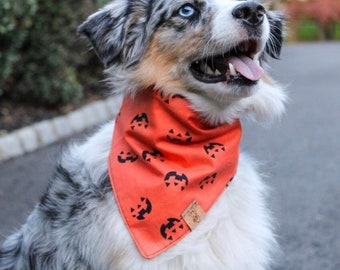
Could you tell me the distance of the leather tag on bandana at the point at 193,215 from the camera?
2988 mm

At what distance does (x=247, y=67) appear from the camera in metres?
3.05

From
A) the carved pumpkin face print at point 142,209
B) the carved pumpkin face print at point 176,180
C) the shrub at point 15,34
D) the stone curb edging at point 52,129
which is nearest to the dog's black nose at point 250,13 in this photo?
the carved pumpkin face print at point 176,180

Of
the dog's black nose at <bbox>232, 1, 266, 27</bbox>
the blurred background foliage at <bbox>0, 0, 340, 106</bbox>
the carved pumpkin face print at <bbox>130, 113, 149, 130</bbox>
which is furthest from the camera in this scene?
the blurred background foliage at <bbox>0, 0, 340, 106</bbox>

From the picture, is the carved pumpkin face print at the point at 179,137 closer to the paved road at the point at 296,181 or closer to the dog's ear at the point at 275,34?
the dog's ear at the point at 275,34

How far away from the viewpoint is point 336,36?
38.7 m

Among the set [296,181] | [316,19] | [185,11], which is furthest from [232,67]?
[316,19]

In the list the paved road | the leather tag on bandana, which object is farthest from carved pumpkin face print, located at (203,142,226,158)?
the paved road

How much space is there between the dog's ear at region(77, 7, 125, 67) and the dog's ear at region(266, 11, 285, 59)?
2.75ft

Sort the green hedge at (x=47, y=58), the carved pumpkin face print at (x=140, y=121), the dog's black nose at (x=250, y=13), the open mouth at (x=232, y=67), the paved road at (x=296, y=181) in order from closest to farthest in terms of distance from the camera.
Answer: the dog's black nose at (x=250, y=13) → the open mouth at (x=232, y=67) → the carved pumpkin face print at (x=140, y=121) → the paved road at (x=296, y=181) → the green hedge at (x=47, y=58)

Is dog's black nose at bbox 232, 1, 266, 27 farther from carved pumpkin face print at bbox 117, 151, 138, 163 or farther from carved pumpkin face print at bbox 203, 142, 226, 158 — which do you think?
carved pumpkin face print at bbox 117, 151, 138, 163

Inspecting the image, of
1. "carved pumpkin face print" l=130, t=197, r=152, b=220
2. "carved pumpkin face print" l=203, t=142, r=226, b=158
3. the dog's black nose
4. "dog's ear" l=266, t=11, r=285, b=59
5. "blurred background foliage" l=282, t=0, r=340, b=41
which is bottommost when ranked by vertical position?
"blurred background foliage" l=282, t=0, r=340, b=41

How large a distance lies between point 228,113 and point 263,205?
50 cm

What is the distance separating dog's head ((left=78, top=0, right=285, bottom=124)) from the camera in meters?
2.98

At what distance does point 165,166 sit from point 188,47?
574 millimetres
